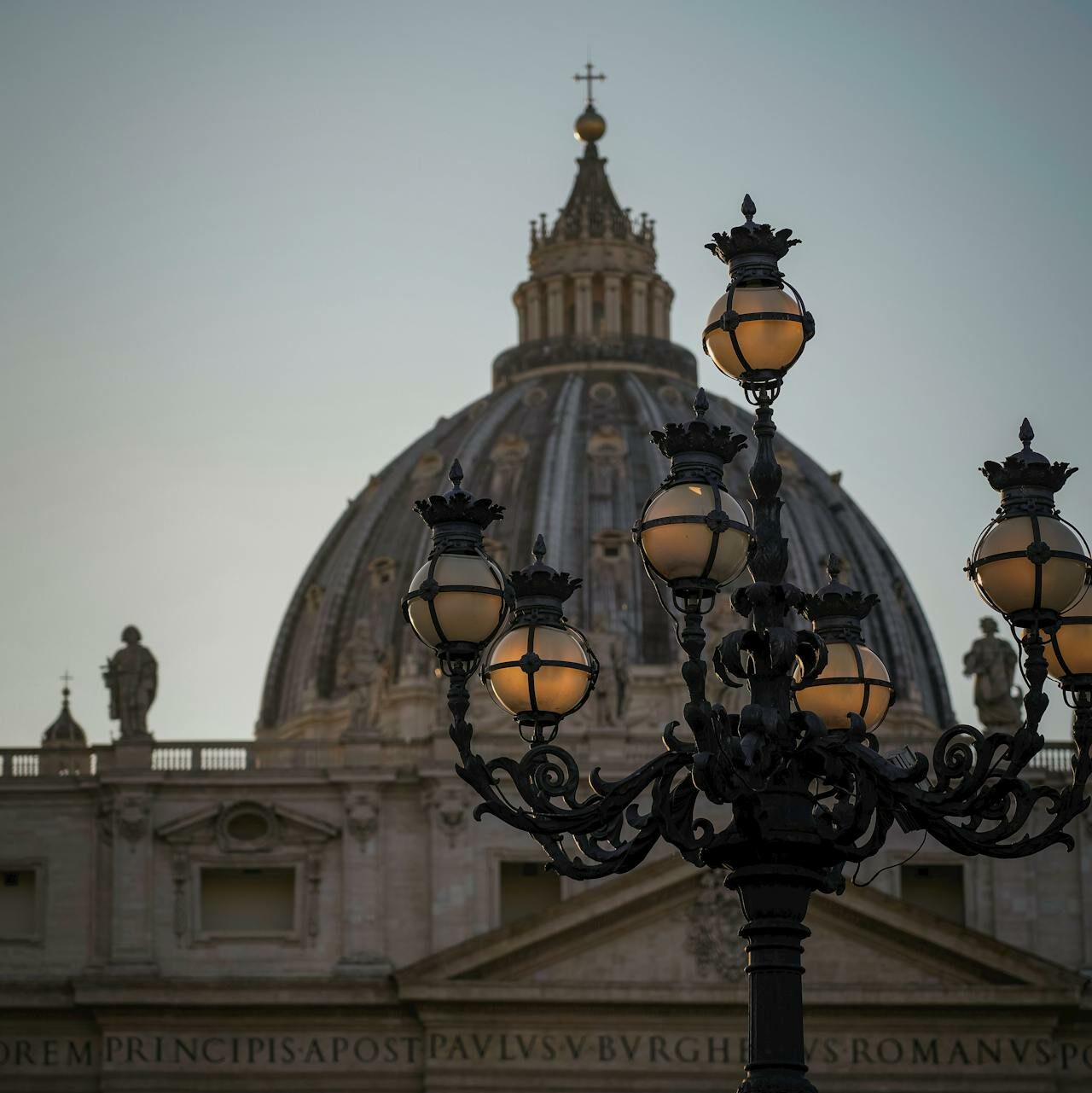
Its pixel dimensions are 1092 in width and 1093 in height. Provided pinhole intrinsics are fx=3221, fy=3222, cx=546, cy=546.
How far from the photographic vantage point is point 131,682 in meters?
76.1

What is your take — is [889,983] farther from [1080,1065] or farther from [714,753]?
[714,753]

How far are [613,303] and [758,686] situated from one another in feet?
357

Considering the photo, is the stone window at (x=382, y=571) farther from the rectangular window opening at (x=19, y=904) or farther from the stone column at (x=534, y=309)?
the rectangular window opening at (x=19, y=904)

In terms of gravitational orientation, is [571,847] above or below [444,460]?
below

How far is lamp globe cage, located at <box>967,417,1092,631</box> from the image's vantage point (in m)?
20.4

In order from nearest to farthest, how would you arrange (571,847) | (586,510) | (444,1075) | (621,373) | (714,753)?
(714,753) → (571,847) → (444,1075) → (586,510) → (621,373)

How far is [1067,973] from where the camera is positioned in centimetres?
7075

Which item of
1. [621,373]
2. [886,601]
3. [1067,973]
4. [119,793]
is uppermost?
[621,373]

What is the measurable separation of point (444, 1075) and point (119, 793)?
32.7 ft

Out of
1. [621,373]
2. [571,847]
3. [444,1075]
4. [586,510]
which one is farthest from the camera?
[621,373]

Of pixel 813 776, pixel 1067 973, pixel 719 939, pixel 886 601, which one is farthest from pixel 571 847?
pixel 886 601

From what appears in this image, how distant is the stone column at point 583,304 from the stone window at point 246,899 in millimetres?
56956

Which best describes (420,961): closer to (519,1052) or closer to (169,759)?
(519,1052)

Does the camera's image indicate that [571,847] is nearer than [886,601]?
Yes
